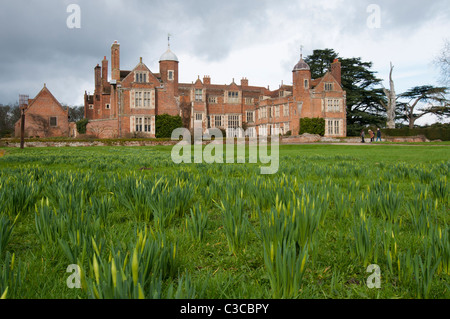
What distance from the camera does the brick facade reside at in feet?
139

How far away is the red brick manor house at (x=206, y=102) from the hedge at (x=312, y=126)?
797mm

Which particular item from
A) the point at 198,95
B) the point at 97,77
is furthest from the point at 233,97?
the point at 97,77

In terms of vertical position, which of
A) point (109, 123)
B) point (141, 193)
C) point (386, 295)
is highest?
point (109, 123)

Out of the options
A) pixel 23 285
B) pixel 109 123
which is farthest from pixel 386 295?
pixel 109 123

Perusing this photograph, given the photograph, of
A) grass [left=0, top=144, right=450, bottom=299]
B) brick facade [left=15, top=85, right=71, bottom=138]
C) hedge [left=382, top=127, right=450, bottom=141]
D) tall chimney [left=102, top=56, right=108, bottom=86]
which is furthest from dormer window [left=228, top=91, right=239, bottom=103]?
grass [left=0, top=144, right=450, bottom=299]

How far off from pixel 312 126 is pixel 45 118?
115ft

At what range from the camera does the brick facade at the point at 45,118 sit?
42.4 m

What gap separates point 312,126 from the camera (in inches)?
1614

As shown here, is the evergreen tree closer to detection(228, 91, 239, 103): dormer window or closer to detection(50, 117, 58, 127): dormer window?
detection(228, 91, 239, 103): dormer window

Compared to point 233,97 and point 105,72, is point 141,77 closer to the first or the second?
point 105,72

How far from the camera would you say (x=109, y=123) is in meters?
37.9

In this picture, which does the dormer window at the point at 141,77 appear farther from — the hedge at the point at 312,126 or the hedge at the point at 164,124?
the hedge at the point at 312,126
